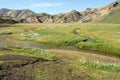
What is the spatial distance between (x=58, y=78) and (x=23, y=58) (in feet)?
34.0

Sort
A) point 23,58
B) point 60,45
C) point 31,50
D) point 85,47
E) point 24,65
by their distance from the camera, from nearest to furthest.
Result: point 24,65 → point 23,58 → point 31,50 → point 85,47 → point 60,45

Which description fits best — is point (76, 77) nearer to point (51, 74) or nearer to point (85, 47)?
point (51, 74)

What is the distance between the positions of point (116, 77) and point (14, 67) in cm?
1290

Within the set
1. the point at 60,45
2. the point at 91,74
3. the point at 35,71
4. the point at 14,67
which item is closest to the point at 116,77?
the point at 91,74

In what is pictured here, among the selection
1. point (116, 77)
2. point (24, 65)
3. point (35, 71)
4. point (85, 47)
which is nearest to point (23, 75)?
point (35, 71)

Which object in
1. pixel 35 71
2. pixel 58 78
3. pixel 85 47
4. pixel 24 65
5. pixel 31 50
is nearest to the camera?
pixel 58 78

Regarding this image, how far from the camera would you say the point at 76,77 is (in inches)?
1176

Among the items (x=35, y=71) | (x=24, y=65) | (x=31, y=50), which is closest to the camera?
(x=35, y=71)

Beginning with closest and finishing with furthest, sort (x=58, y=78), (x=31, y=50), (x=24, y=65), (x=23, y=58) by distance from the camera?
1. (x=58, y=78)
2. (x=24, y=65)
3. (x=23, y=58)
4. (x=31, y=50)

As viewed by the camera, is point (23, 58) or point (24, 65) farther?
point (23, 58)

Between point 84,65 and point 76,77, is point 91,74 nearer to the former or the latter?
point 76,77

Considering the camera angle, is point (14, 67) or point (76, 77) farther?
point (14, 67)

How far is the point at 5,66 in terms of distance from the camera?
3209 centimetres

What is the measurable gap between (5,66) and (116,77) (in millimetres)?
13956
